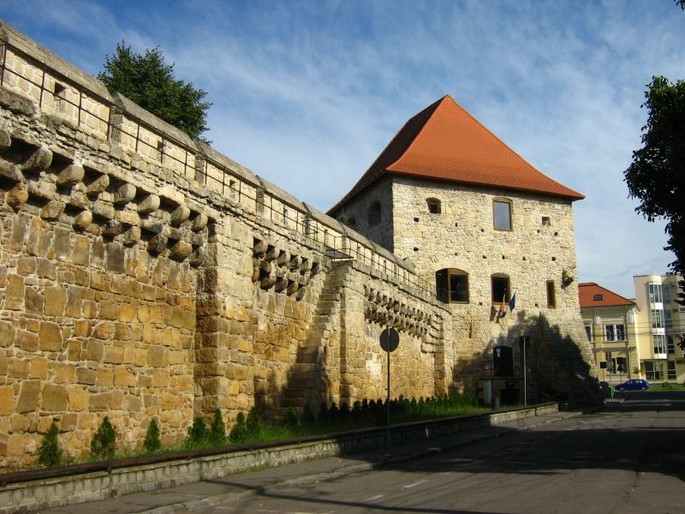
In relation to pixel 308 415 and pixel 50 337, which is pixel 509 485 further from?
pixel 308 415

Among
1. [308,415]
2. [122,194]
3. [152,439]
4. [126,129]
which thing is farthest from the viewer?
[308,415]

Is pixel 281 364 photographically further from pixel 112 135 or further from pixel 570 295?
pixel 570 295

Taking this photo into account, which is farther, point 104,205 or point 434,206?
point 434,206

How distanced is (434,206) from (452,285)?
152 inches

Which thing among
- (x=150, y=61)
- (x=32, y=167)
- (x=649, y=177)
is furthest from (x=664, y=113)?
(x=150, y=61)

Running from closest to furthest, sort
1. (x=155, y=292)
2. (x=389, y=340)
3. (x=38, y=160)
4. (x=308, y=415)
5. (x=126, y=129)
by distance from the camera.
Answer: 1. (x=38, y=160)
2. (x=126, y=129)
3. (x=155, y=292)
4. (x=389, y=340)
5. (x=308, y=415)

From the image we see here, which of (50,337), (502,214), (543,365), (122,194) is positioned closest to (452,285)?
(502,214)

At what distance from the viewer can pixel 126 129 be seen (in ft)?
39.5

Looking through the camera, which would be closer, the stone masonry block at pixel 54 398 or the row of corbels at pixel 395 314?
the stone masonry block at pixel 54 398

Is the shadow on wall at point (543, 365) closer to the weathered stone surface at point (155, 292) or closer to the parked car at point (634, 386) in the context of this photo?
the weathered stone surface at point (155, 292)

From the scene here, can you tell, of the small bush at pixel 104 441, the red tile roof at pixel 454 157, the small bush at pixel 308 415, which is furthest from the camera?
the red tile roof at pixel 454 157

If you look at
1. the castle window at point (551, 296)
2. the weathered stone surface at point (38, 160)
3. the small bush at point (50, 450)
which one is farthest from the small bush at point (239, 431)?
the castle window at point (551, 296)

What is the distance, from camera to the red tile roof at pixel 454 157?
33969mm

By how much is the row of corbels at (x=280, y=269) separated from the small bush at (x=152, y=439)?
4797 millimetres
